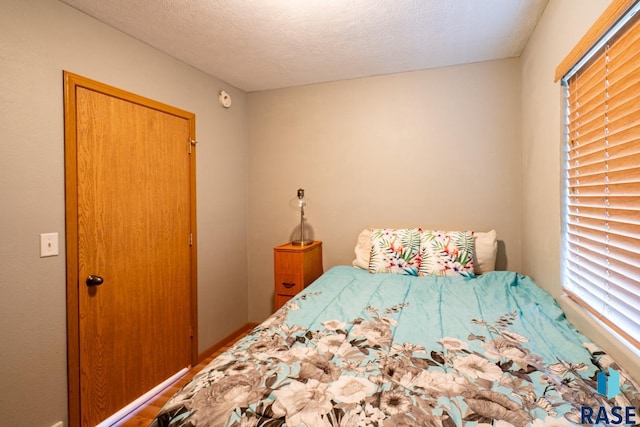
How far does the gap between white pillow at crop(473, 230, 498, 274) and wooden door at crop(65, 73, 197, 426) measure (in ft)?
7.56

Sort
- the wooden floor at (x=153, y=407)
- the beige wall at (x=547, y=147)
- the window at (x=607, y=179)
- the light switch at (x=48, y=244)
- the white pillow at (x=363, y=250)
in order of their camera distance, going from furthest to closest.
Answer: the white pillow at (x=363, y=250), the wooden floor at (x=153, y=407), the light switch at (x=48, y=244), the beige wall at (x=547, y=147), the window at (x=607, y=179)

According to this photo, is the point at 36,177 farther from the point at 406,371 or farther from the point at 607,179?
the point at 607,179

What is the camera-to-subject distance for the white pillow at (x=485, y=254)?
2.34 metres

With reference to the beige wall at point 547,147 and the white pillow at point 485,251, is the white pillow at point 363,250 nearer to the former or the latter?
the white pillow at point 485,251

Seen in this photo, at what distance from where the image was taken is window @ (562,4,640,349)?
1.02 m

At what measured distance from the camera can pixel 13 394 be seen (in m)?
1.43

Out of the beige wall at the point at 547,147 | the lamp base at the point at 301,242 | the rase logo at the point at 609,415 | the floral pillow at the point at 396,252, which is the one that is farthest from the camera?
the lamp base at the point at 301,242

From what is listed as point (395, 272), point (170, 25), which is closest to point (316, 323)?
point (395, 272)

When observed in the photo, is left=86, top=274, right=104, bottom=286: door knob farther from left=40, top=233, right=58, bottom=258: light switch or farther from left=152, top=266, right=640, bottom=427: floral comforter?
left=152, top=266, right=640, bottom=427: floral comforter

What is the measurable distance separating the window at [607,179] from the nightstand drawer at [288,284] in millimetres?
1838

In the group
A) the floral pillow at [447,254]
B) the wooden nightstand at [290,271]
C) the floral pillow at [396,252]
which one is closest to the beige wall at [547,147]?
the floral pillow at [447,254]

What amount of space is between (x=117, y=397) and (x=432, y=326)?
A: 6.46 ft

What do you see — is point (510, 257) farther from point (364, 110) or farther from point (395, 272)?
point (364, 110)

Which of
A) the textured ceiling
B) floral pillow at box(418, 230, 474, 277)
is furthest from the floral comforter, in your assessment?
the textured ceiling
